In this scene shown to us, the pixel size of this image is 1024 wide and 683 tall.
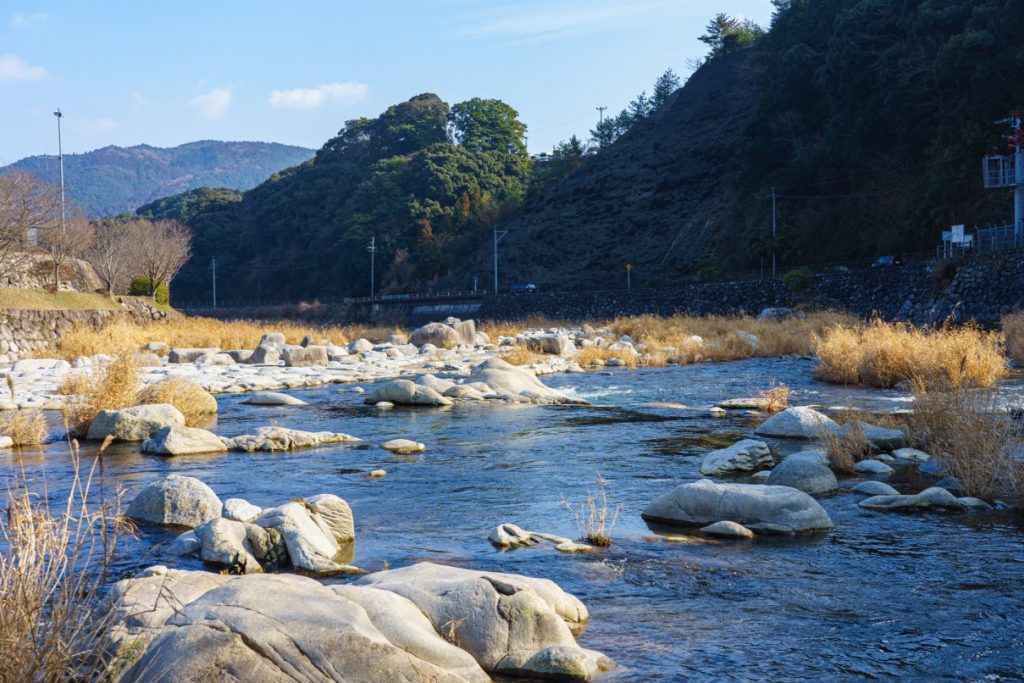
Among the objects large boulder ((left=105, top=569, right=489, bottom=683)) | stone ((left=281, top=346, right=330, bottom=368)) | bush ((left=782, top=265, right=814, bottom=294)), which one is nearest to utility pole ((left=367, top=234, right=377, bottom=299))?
bush ((left=782, top=265, right=814, bottom=294))

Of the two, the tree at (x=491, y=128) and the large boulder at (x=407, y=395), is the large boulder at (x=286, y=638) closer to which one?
the large boulder at (x=407, y=395)

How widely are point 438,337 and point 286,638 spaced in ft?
91.7

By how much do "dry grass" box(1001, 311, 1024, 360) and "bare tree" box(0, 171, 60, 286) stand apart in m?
31.5

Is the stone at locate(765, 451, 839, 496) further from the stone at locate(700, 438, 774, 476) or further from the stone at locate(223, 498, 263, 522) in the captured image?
the stone at locate(223, 498, 263, 522)

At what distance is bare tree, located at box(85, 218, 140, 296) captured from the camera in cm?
4548

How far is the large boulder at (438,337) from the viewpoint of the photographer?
31.1m

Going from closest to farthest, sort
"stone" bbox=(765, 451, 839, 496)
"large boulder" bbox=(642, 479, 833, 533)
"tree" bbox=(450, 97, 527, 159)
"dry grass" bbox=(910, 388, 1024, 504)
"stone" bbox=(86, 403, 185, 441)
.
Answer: "large boulder" bbox=(642, 479, 833, 533), "dry grass" bbox=(910, 388, 1024, 504), "stone" bbox=(765, 451, 839, 496), "stone" bbox=(86, 403, 185, 441), "tree" bbox=(450, 97, 527, 159)

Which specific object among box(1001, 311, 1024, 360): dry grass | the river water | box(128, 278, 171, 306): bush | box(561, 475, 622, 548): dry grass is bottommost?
the river water

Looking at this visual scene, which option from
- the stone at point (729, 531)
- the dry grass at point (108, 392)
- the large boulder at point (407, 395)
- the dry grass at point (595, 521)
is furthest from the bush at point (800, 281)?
the stone at point (729, 531)

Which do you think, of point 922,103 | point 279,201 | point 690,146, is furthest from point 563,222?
point 279,201

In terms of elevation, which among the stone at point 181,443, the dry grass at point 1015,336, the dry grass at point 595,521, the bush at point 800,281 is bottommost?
the dry grass at point 595,521

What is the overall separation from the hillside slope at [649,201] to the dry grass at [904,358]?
151 ft

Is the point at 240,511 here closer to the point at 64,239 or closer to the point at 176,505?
the point at 176,505

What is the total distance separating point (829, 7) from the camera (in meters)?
60.9
